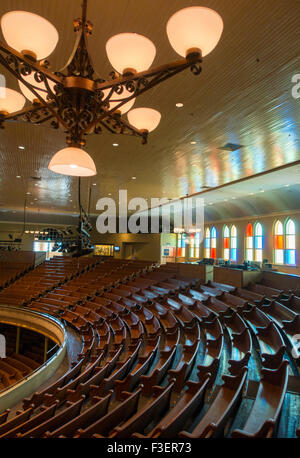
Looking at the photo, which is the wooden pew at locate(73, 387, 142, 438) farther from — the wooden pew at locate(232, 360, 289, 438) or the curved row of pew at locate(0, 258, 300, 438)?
the wooden pew at locate(232, 360, 289, 438)

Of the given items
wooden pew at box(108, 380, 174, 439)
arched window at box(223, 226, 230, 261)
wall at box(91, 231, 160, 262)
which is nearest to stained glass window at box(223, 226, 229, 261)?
arched window at box(223, 226, 230, 261)

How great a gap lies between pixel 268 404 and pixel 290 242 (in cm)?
1069

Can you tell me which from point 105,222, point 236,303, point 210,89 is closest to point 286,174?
point 236,303

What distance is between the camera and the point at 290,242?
11.9 meters

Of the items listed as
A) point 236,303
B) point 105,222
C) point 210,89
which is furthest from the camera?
point 105,222

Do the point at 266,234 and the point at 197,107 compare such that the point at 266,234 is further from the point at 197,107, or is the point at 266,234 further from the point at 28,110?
the point at 28,110

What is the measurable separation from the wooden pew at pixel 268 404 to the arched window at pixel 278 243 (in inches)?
414

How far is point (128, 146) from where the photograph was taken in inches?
233

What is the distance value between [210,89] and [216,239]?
42.2 feet

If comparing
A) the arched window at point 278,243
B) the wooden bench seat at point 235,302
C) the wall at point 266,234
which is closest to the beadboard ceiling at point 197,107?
the wooden bench seat at point 235,302

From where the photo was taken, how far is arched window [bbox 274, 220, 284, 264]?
40.2ft

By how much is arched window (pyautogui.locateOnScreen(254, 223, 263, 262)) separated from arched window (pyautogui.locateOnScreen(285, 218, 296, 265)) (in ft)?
4.36

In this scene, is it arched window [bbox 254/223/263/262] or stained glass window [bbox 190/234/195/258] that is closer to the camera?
arched window [bbox 254/223/263/262]

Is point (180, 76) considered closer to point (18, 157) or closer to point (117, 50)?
point (117, 50)
